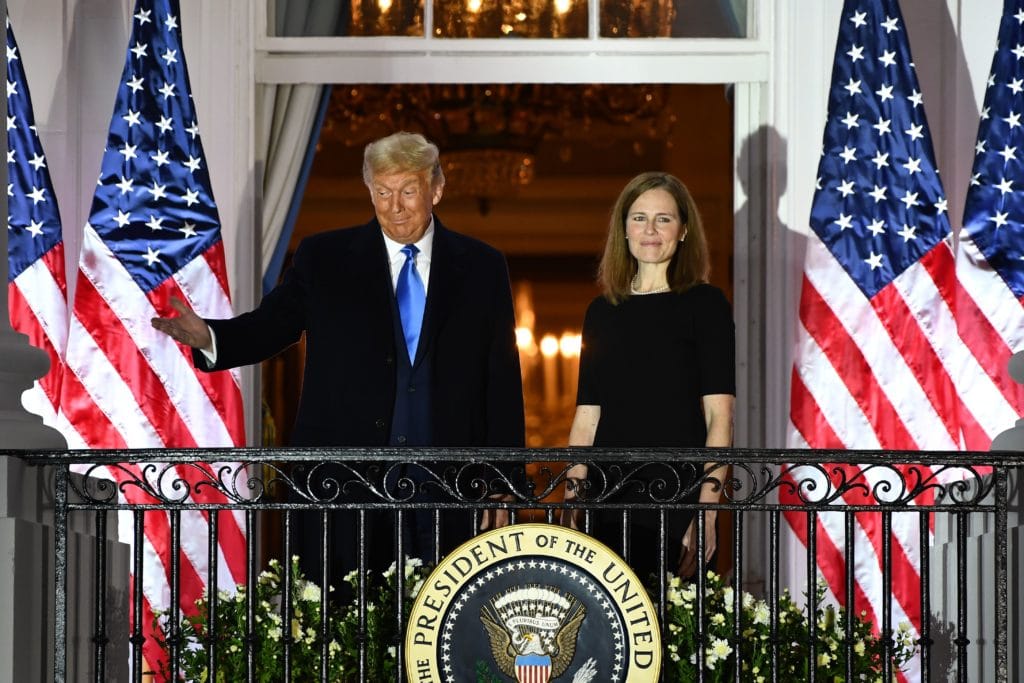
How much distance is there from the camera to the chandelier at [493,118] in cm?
1113

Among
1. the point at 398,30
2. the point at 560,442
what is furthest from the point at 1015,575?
the point at 560,442

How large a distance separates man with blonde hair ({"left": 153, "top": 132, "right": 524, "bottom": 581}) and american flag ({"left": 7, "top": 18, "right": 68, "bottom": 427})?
1671 millimetres

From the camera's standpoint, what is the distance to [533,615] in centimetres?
472

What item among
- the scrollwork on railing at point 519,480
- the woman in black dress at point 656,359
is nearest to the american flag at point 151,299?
the scrollwork on railing at point 519,480

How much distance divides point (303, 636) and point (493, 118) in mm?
6753

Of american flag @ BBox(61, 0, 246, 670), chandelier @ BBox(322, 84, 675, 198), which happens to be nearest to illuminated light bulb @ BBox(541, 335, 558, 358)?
chandelier @ BBox(322, 84, 675, 198)

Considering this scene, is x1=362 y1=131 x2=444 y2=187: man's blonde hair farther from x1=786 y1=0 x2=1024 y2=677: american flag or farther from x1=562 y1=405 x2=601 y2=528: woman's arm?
x1=786 y1=0 x2=1024 y2=677: american flag

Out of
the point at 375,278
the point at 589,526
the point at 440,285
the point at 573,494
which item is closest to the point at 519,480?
the point at 589,526

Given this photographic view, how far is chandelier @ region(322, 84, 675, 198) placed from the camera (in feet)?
36.5

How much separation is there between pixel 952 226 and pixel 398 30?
8.67 feet

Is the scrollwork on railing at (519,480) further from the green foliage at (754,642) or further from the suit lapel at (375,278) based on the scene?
the suit lapel at (375,278)

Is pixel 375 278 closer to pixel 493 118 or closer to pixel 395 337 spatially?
pixel 395 337

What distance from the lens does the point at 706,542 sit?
5.19m

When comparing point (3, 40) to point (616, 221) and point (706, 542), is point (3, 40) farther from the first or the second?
point (706, 542)
